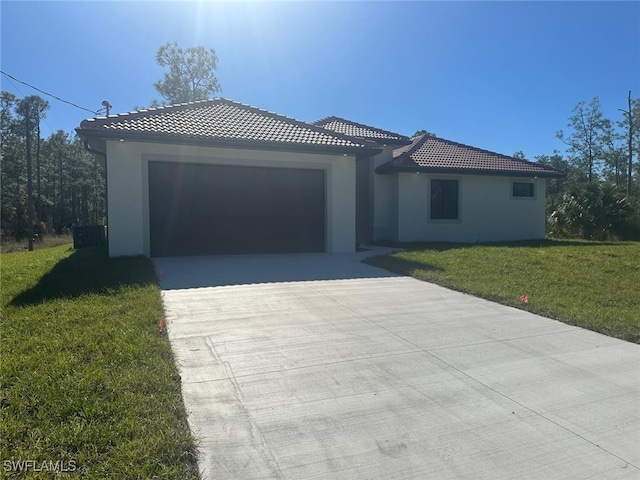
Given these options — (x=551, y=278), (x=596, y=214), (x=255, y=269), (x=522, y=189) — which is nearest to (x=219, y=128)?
(x=255, y=269)

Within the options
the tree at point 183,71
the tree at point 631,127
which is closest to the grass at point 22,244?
the tree at point 183,71

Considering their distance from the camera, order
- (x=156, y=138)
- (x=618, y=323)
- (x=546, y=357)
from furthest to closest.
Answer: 1. (x=156, y=138)
2. (x=618, y=323)
3. (x=546, y=357)

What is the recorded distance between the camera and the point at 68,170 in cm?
4331

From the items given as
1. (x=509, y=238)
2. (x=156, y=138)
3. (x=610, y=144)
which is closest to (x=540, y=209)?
(x=509, y=238)

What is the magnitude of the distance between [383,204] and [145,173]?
Answer: 30.9ft

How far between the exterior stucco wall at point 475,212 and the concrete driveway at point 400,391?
10.2 m

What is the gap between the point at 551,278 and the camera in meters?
8.57

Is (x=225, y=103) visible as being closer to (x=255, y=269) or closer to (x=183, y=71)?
(x=255, y=269)

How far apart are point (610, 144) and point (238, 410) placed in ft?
167

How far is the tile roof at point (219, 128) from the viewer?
10.2 meters

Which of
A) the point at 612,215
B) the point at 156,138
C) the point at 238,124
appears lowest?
the point at 612,215

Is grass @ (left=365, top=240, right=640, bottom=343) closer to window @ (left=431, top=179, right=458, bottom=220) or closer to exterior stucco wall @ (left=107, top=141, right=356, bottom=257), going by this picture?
exterior stucco wall @ (left=107, top=141, right=356, bottom=257)

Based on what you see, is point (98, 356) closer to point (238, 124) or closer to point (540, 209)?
point (238, 124)

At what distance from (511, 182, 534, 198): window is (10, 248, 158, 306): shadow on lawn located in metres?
15.2
